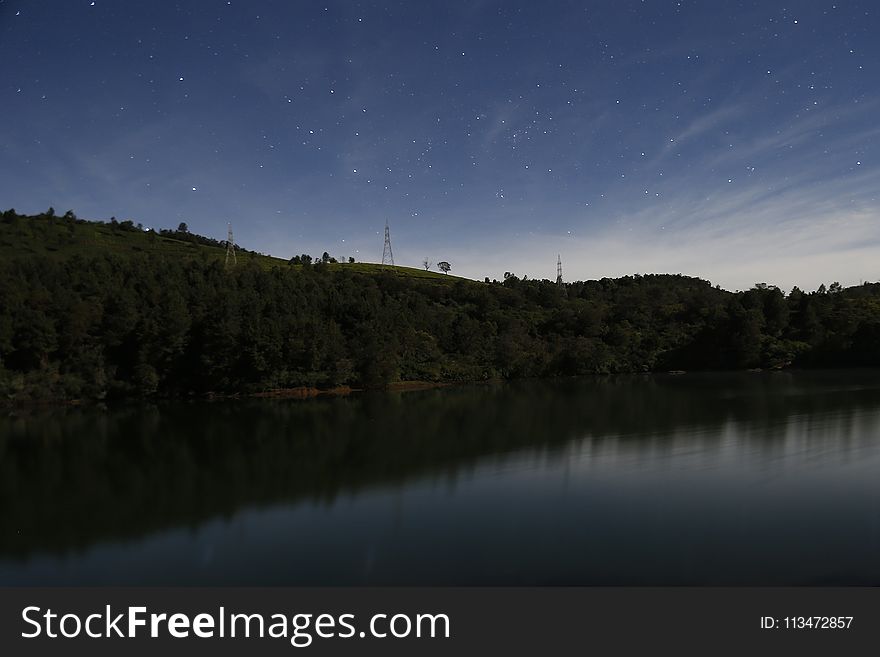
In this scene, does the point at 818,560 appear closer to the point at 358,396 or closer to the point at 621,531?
the point at 621,531

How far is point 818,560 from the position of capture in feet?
32.1

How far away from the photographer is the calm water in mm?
10023

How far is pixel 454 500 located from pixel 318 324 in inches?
1190

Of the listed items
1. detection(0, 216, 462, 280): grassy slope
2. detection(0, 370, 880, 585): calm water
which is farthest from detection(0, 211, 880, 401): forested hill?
detection(0, 370, 880, 585): calm water

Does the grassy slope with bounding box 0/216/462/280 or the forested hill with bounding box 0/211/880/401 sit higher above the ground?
the grassy slope with bounding box 0/216/462/280

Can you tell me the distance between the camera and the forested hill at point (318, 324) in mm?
38375

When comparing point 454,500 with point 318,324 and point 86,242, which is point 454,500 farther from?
point 86,242

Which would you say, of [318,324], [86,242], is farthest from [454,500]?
[86,242]

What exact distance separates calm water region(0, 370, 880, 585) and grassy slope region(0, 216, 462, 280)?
32.9m

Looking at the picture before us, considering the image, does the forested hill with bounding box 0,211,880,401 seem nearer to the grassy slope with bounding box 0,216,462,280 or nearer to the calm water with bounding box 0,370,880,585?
the grassy slope with bounding box 0,216,462,280

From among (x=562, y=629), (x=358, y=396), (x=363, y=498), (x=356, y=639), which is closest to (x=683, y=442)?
(x=363, y=498)

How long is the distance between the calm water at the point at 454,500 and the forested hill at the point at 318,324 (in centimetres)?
1086

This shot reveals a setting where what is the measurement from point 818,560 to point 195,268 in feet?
169

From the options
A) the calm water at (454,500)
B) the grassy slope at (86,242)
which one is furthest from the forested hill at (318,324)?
the calm water at (454,500)
